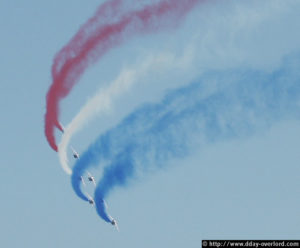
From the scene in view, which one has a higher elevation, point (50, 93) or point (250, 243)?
point (50, 93)

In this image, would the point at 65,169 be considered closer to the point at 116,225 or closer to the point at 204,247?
the point at 116,225

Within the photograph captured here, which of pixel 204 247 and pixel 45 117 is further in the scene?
pixel 45 117

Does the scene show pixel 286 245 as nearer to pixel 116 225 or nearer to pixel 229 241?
pixel 229 241

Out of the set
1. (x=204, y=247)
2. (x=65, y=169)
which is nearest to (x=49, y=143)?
(x=65, y=169)

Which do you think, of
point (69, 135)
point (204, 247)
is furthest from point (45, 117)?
point (204, 247)

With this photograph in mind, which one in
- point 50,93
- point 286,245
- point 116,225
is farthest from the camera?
point 116,225

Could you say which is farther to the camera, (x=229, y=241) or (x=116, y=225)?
(x=116, y=225)

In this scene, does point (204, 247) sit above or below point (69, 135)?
below

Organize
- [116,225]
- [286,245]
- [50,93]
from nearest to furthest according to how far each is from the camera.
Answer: [286,245] < [50,93] < [116,225]
